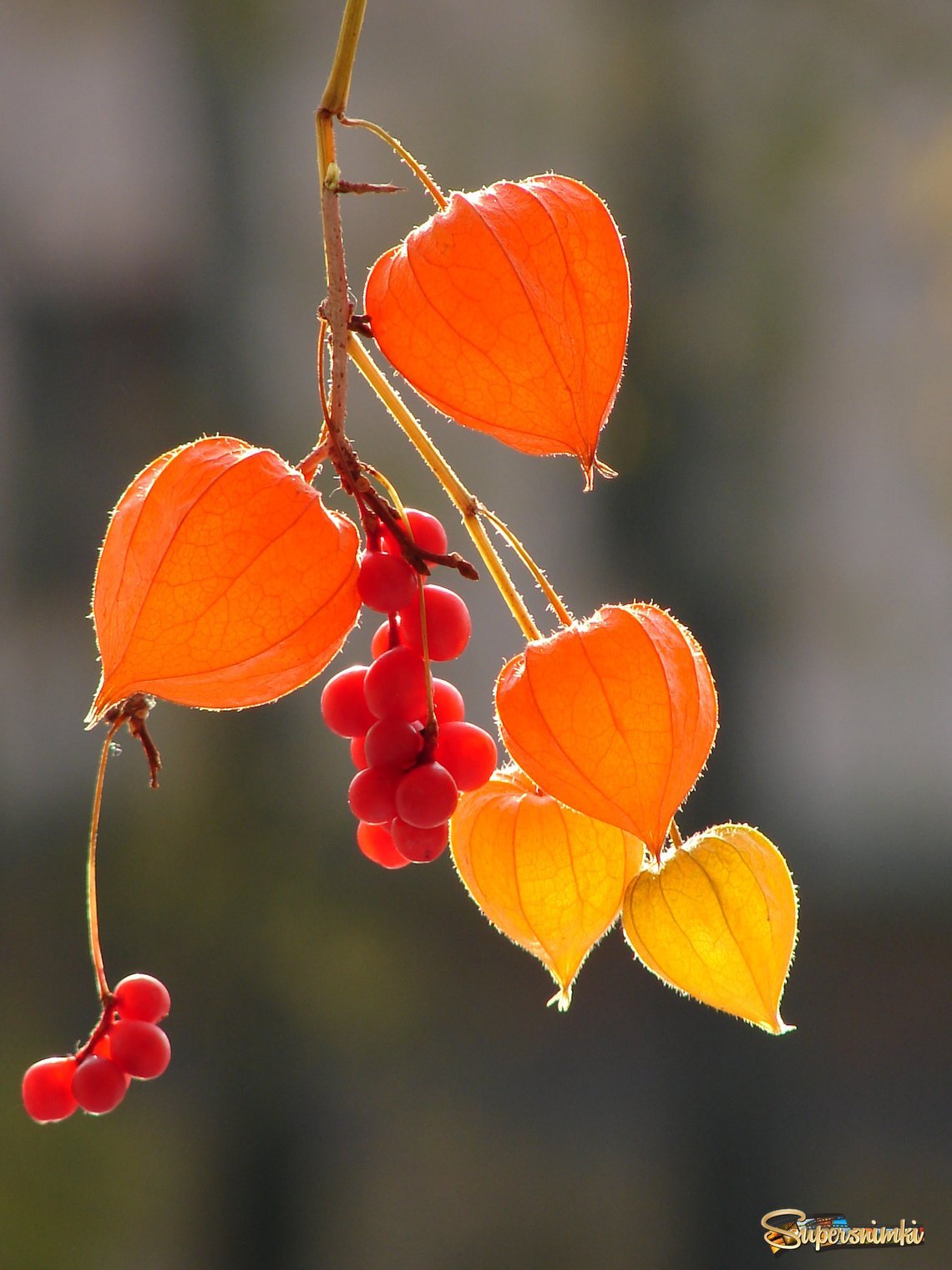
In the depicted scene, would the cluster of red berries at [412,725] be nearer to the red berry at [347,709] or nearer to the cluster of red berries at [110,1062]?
the red berry at [347,709]

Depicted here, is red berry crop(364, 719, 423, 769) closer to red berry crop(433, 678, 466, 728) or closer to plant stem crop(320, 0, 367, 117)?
red berry crop(433, 678, 466, 728)

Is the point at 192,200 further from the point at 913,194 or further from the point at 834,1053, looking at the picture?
the point at 834,1053

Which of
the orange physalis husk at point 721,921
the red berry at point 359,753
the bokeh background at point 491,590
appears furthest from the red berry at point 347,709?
the bokeh background at point 491,590

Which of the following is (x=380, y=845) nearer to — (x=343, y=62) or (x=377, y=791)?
(x=377, y=791)

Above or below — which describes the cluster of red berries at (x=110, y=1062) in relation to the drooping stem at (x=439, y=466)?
below

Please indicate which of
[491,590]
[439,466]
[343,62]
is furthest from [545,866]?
[491,590]
